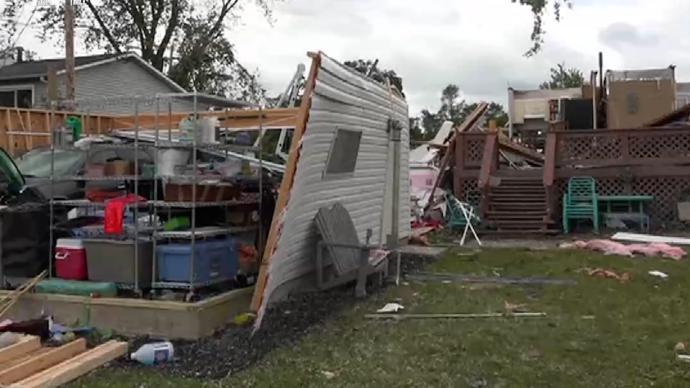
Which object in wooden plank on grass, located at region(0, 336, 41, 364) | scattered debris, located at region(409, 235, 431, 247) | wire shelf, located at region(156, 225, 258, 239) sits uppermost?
wire shelf, located at region(156, 225, 258, 239)

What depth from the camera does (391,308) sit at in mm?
7535

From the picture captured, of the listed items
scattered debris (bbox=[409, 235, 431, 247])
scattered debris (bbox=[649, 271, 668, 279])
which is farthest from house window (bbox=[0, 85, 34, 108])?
scattered debris (bbox=[649, 271, 668, 279])

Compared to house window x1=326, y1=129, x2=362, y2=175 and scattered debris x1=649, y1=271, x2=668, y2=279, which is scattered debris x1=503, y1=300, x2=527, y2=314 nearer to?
house window x1=326, y1=129, x2=362, y2=175

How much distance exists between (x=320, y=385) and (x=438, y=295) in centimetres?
357

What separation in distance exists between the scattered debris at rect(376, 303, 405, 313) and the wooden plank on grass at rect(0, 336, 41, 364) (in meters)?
3.10

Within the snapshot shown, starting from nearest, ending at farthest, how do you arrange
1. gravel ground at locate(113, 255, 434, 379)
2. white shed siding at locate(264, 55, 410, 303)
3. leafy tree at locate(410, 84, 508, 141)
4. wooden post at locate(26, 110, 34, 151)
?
gravel ground at locate(113, 255, 434, 379) → white shed siding at locate(264, 55, 410, 303) → wooden post at locate(26, 110, 34, 151) → leafy tree at locate(410, 84, 508, 141)

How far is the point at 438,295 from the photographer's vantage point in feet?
27.3

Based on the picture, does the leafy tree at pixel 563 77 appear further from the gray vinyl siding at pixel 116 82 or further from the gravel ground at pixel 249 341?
the gravel ground at pixel 249 341

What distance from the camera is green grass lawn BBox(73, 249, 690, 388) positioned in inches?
203

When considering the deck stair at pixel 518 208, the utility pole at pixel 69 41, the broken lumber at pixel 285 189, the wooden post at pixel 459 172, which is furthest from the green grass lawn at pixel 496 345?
the utility pole at pixel 69 41

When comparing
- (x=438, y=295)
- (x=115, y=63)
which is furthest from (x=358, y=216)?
(x=115, y=63)

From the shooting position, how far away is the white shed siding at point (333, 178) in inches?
279

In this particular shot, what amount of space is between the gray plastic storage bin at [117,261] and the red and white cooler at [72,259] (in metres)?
0.07

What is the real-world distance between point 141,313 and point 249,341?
1.08m
